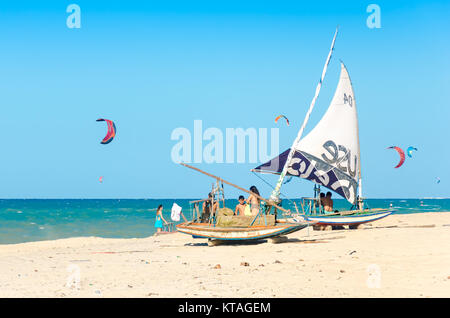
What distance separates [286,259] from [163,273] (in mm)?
3079

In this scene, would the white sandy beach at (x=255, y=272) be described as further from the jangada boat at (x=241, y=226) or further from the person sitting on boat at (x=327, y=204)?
the person sitting on boat at (x=327, y=204)

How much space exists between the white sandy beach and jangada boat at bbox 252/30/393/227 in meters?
6.96

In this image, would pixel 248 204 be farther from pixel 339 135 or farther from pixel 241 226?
pixel 339 135

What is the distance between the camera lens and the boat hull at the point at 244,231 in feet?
51.0

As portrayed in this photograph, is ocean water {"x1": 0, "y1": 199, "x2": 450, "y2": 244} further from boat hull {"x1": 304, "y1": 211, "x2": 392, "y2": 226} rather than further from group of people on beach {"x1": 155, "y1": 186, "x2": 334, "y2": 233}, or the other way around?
group of people on beach {"x1": 155, "y1": 186, "x2": 334, "y2": 233}

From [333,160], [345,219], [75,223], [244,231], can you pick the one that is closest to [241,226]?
[244,231]

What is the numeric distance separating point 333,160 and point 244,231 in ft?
32.0

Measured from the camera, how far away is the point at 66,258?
14.3 meters

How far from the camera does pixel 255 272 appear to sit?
34.1 ft
